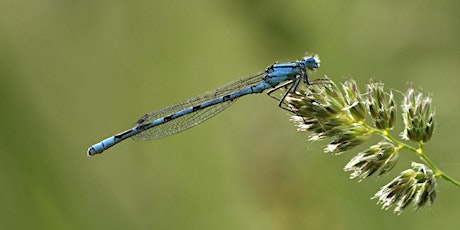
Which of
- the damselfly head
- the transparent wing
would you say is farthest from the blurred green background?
the damselfly head

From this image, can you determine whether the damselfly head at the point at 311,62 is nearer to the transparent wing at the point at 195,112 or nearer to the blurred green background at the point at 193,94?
the transparent wing at the point at 195,112

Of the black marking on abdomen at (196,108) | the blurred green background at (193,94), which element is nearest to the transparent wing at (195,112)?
the black marking on abdomen at (196,108)

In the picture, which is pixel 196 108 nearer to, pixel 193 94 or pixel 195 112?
pixel 195 112

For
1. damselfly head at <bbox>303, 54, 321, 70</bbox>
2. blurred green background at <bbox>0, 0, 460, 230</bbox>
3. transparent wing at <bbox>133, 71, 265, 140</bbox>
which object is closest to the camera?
damselfly head at <bbox>303, 54, 321, 70</bbox>

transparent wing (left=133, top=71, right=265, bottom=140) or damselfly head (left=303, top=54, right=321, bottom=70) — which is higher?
transparent wing (left=133, top=71, right=265, bottom=140)

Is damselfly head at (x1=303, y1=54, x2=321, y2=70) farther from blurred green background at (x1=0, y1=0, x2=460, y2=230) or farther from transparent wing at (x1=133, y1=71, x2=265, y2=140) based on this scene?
blurred green background at (x1=0, y1=0, x2=460, y2=230)

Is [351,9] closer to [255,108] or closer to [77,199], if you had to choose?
[255,108]
